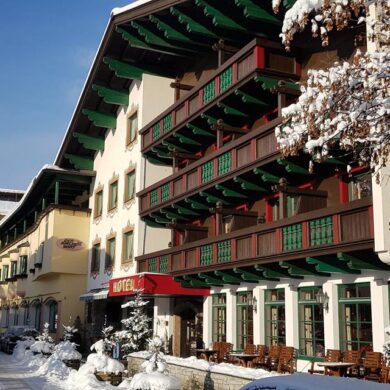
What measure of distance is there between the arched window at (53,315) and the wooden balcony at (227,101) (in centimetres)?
1513

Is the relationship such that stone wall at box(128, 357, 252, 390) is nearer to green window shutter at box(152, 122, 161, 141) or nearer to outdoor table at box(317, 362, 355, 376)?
outdoor table at box(317, 362, 355, 376)

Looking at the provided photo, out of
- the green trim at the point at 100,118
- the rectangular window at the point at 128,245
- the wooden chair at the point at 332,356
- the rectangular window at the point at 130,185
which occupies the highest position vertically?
the green trim at the point at 100,118

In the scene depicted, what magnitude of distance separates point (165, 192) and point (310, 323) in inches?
394

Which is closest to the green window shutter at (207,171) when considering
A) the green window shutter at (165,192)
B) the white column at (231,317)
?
the green window shutter at (165,192)

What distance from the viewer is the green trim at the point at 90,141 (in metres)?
35.1

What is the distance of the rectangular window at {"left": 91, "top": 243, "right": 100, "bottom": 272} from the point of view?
3438 cm

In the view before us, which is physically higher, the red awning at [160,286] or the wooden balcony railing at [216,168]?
the wooden balcony railing at [216,168]

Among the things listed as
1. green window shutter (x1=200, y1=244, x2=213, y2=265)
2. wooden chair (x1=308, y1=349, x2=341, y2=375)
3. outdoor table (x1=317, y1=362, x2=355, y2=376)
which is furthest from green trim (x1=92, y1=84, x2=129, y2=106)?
outdoor table (x1=317, y1=362, x2=355, y2=376)

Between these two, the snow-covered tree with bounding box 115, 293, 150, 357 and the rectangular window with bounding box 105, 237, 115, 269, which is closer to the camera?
the snow-covered tree with bounding box 115, 293, 150, 357

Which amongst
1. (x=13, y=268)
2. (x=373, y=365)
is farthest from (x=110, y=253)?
(x=13, y=268)

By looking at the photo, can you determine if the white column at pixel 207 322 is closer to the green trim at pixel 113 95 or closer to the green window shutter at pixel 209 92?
the green window shutter at pixel 209 92

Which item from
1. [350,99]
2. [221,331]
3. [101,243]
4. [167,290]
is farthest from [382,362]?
[101,243]

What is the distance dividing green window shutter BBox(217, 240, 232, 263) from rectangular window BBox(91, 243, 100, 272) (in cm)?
1543

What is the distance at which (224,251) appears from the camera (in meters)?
19.8
